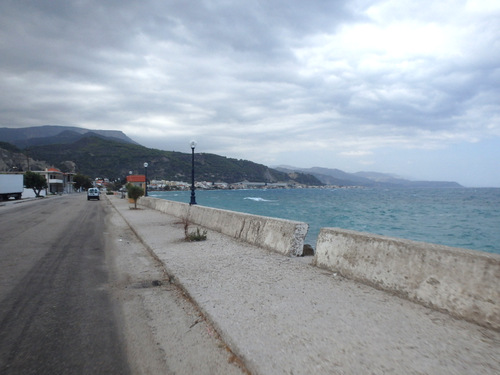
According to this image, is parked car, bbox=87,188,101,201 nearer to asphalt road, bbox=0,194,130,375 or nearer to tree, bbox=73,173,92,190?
asphalt road, bbox=0,194,130,375

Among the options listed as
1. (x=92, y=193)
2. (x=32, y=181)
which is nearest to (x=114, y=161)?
(x=32, y=181)

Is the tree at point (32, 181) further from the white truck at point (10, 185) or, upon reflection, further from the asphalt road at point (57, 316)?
the asphalt road at point (57, 316)

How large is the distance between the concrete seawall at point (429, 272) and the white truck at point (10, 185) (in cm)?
5158

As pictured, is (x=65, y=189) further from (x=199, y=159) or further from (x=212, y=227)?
(x=212, y=227)

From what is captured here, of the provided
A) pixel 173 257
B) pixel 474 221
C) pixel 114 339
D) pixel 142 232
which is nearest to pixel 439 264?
pixel 114 339

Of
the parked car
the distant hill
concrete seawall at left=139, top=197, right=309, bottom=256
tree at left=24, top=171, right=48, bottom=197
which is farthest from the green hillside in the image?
concrete seawall at left=139, top=197, right=309, bottom=256

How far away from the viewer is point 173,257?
7.84 meters

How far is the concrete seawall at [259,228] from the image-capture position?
7.67 meters

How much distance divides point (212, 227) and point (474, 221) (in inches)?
1537

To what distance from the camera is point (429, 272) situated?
4438 mm

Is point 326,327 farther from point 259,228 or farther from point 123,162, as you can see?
point 123,162

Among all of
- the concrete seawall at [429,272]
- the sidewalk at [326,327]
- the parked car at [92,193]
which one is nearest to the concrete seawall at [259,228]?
the sidewalk at [326,327]

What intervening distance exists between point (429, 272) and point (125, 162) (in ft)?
512

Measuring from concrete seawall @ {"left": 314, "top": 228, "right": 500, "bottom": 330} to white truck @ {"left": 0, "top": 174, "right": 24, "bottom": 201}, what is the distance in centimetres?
5158
